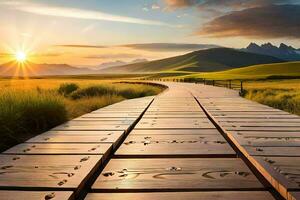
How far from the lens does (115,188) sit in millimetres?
2664

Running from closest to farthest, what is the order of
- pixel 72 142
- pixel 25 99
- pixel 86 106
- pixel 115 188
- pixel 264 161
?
pixel 115 188 < pixel 264 161 < pixel 72 142 < pixel 25 99 < pixel 86 106

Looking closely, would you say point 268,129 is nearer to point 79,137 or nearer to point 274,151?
point 274,151

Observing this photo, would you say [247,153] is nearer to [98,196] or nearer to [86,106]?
[98,196]

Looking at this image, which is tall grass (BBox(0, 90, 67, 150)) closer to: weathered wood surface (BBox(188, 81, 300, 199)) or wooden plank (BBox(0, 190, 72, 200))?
weathered wood surface (BBox(188, 81, 300, 199))

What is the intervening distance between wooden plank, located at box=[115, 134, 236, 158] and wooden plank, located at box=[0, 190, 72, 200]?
4.53 feet

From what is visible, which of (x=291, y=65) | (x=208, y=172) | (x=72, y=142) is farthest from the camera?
(x=291, y=65)

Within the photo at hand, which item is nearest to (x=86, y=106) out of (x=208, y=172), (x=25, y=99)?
(x=25, y=99)

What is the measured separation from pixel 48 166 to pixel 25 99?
17.3ft

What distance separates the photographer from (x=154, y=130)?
5672 mm

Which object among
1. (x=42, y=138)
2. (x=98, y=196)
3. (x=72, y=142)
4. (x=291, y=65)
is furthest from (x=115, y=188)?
(x=291, y=65)

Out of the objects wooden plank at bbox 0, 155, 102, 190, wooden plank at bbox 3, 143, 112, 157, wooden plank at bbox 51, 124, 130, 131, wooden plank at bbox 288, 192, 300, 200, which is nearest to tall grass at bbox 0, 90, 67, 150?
wooden plank at bbox 51, 124, 130, 131

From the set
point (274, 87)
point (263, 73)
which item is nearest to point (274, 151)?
point (274, 87)

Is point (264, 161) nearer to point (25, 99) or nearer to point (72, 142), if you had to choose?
point (72, 142)

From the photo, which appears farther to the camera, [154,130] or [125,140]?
[154,130]
